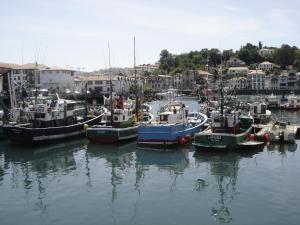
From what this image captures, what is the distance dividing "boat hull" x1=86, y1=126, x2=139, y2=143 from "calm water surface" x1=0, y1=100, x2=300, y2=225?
2.14m

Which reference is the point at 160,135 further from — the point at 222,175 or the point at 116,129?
the point at 222,175

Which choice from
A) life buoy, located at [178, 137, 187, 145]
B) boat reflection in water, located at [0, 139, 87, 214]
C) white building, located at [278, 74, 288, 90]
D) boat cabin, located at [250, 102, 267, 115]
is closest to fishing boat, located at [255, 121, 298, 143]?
life buoy, located at [178, 137, 187, 145]

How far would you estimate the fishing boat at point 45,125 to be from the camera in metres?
36.6

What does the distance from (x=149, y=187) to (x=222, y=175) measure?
213 inches

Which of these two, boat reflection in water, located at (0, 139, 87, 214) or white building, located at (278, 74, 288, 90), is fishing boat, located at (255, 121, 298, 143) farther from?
white building, located at (278, 74, 288, 90)

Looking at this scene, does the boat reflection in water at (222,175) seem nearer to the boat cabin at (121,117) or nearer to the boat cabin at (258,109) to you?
the boat cabin at (121,117)

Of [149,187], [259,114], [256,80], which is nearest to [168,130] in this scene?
[149,187]

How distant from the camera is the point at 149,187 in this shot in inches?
915

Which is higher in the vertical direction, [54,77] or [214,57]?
[214,57]

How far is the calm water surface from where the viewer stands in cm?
1847

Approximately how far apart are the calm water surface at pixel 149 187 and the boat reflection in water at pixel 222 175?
46 millimetres

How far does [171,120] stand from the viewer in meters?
36.1

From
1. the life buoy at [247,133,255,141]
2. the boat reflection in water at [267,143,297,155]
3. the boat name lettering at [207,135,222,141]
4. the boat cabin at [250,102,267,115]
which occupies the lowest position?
the boat reflection in water at [267,143,297,155]

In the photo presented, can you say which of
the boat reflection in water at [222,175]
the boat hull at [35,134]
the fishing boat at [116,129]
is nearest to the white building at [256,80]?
the fishing boat at [116,129]
